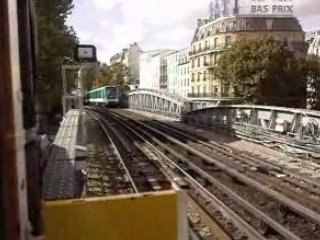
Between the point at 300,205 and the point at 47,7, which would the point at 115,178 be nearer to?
the point at 300,205

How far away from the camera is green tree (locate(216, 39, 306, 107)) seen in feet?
118

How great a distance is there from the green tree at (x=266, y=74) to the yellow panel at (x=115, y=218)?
3363 centimetres

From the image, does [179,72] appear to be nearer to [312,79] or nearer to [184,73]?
[184,73]

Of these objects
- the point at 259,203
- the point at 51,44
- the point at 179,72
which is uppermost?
the point at 179,72

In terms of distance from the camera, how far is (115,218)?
235 centimetres

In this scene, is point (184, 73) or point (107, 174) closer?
point (107, 174)

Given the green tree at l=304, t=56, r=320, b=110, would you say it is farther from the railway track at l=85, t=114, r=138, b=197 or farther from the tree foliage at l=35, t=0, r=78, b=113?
the railway track at l=85, t=114, r=138, b=197

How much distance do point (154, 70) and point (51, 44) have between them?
328 ft

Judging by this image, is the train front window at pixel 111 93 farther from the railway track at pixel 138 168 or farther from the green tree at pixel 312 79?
the railway track at pixel 138 168

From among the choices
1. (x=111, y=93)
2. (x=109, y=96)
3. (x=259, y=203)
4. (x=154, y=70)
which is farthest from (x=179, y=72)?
(x=259, y=203)

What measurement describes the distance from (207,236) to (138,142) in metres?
14.2

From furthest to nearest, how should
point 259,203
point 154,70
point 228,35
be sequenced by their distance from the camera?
1. point 154,70
2. point 228,35
3. point 259,203

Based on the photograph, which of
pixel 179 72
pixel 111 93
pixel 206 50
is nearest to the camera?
pixel 111 93

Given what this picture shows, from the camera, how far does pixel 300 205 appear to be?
8539 mm
